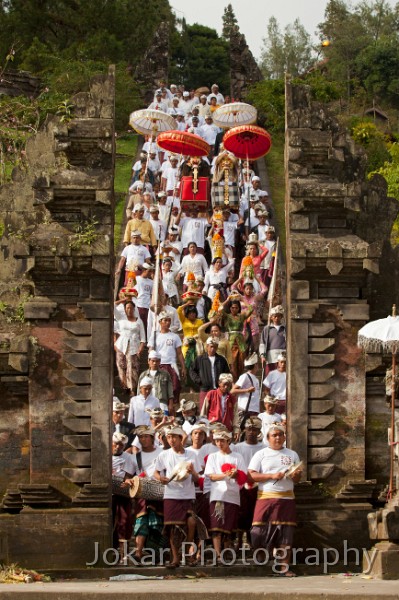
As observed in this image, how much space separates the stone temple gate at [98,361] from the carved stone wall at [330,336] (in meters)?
0.02

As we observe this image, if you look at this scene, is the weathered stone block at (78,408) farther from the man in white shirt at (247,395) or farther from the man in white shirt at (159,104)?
the man in white shirt at (159,104)

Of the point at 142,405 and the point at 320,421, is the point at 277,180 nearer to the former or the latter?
the point at 142,405

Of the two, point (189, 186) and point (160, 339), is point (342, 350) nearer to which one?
point (160, 339)

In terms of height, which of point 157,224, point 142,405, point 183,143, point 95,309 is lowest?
point 142,405

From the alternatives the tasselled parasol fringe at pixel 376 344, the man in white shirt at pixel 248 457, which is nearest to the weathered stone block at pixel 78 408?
the man in white shirt at pixel 248 457

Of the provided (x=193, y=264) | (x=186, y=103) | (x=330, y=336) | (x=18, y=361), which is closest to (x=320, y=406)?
(x=330, y=336)

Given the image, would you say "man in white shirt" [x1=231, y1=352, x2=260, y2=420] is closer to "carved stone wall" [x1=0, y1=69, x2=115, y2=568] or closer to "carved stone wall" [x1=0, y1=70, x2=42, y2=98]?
"carved stone wall" [x1=0, y1=69, x2=115, y2=568]

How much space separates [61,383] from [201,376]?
11.2 feet

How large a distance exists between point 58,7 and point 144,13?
4136mm

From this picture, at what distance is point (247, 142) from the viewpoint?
30.0 m

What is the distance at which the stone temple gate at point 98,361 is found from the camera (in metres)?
18.0

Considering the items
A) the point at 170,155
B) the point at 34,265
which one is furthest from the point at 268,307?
the point at 170,155

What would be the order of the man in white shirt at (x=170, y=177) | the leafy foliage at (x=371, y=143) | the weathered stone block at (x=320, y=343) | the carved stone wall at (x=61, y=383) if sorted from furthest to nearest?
the leafy foliage at (x=371, y=143) → the man in white shirt at (x=170, y=177) → the weathered stone block at (x=320, y=343) → the carved stone wall at (x=61, y=383)

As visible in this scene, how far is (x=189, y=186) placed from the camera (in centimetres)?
3206
